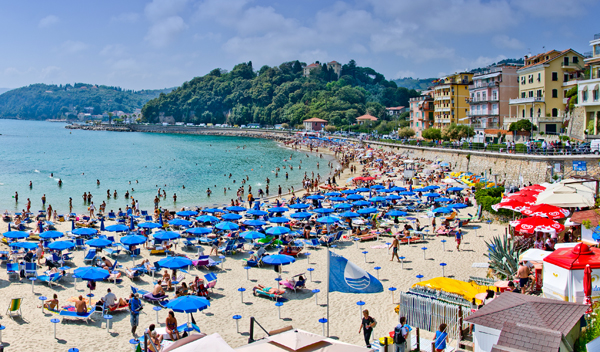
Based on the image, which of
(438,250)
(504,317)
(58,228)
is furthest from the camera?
(58,228)

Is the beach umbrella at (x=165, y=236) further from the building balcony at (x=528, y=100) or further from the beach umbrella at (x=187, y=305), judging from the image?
the building balcony at (x=528, y=100)

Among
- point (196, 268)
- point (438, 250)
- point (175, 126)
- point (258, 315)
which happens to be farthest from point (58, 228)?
point (175, 126)

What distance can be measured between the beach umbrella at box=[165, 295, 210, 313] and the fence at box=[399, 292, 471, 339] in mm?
4744

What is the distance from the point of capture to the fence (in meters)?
9.91

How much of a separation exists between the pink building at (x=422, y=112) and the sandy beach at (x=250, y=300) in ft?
161

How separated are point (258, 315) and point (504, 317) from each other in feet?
22.5

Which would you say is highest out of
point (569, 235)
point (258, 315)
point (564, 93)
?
point (564, 93)

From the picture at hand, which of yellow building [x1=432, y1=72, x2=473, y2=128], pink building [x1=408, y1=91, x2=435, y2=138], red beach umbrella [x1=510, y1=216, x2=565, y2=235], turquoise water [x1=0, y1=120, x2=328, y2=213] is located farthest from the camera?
pink building [x1=408, y1=91, x2=435, y2=138]

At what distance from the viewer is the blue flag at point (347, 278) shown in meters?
9.20

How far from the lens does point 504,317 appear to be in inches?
288

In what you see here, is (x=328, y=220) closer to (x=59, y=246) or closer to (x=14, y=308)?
(x=59, y=246)

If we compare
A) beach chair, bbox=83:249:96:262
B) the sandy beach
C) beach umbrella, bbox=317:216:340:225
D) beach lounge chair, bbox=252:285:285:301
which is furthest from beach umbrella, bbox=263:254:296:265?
beach chair, bbox=83:249:96:262

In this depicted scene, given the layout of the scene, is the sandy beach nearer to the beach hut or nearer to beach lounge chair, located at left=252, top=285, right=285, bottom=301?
beach lounge chair, located at left=252, top=285, right=285, bottom=301

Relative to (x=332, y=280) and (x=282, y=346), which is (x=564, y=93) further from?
(x=282, y=346)
